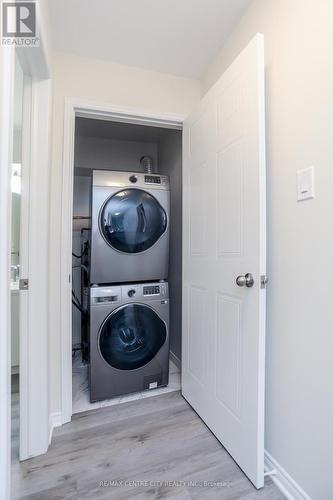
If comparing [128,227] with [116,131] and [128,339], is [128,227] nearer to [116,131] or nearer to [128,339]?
[128,339]

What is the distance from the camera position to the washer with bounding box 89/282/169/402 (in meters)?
1.78

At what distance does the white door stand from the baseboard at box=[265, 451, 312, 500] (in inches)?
4.1

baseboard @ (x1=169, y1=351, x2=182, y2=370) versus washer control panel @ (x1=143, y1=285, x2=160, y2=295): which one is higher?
washer control panel @ (x1=143, y1=285, x2=160, y2=295)

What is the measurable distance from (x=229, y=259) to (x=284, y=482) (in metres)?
1.04

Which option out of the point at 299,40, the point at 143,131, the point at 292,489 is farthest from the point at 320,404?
the point at 143,131

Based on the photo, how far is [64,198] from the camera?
5.22 ft

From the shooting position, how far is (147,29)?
1.49 m

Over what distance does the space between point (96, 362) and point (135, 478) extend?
74 centimetres

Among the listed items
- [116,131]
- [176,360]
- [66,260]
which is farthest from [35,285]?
[116,131]

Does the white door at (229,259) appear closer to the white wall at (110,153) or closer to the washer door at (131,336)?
the washer door at (131,336)

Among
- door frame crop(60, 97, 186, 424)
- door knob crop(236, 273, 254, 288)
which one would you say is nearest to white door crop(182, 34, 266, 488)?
door knob crop(236, 273, 254, 288)

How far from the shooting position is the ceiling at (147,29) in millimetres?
1341

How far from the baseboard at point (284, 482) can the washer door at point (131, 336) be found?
0.97m

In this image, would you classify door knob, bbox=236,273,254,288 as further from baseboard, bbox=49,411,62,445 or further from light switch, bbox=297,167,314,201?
baseboard, bbox=49,411,62,445
